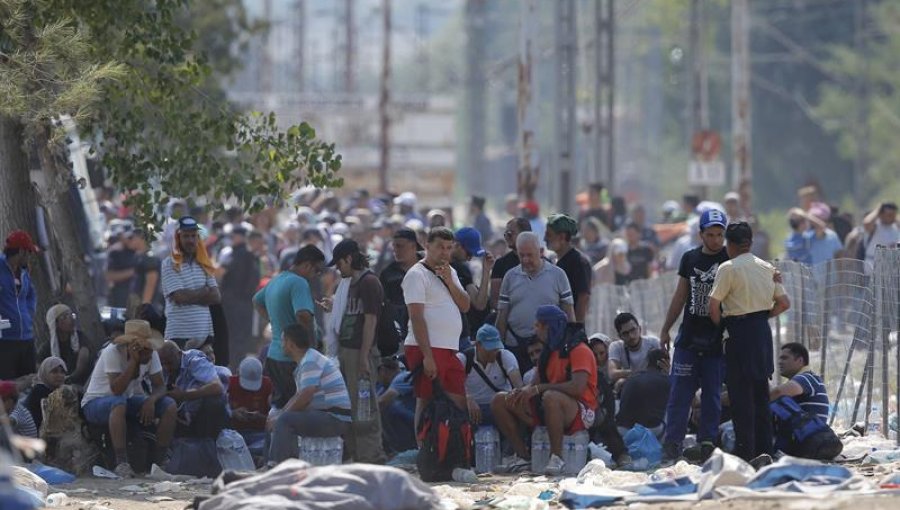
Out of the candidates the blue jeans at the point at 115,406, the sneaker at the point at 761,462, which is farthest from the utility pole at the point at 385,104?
the sneaker at the point at 761,462

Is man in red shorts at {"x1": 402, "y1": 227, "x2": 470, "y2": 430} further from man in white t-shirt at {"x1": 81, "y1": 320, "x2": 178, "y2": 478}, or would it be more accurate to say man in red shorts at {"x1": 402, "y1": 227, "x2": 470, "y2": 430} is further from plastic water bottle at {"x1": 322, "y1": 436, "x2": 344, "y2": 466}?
man in white t-shirt at {"x1": 81, "y1": 320, "x2": 178, "y2": 478}

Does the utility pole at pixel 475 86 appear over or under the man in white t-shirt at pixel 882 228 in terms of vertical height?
over

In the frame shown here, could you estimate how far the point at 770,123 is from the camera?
240 feet

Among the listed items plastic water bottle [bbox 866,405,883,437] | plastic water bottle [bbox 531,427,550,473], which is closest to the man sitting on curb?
plastic water bottle [bbox 531,427,550,473]

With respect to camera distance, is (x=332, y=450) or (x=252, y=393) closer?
(x=332, y=450)

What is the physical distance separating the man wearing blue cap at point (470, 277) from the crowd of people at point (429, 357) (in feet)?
0.07

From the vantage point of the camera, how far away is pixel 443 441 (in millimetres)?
13336

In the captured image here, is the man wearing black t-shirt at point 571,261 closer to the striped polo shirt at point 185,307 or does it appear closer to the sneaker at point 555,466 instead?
the sneaker at point 555,466

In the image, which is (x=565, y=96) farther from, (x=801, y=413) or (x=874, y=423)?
(x=801, y=413)

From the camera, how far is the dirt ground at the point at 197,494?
1044 centimetres

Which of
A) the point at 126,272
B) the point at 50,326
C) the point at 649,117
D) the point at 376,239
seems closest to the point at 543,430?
the point at 50,326

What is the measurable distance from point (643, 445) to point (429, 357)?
167cm

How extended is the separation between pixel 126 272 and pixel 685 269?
907 cm

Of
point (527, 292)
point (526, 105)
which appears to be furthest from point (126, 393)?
point (526, 105)
